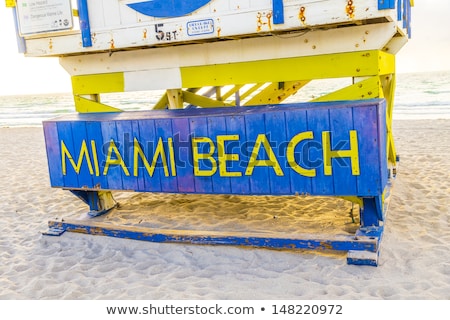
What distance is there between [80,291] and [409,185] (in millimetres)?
4299

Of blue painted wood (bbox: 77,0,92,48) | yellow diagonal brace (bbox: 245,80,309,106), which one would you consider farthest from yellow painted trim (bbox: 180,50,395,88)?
yellow diagonal brace (bbox: 245,80,309,106)

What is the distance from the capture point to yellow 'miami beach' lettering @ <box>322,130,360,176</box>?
3.61 meters

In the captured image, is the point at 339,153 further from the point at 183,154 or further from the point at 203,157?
the point at 183,154

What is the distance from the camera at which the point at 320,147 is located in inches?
146

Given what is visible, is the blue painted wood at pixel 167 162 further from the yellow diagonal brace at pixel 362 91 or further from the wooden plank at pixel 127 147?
the yellow diagonal brace at pixel 362 91

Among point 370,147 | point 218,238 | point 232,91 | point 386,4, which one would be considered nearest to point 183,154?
point 218,238

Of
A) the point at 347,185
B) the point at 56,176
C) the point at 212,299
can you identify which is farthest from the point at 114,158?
the point at 347,185

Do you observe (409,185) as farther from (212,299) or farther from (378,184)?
(212,299)

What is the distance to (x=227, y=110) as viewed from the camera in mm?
4207

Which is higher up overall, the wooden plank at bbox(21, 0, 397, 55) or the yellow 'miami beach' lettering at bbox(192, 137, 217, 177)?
the wooden plank at bbox(21, 0, 397, 55)

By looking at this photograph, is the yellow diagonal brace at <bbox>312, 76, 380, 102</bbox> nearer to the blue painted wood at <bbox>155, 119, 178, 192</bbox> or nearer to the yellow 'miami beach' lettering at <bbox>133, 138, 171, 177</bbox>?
the blue painted wood at <bbox>155, 119, 178, 192</bbox>

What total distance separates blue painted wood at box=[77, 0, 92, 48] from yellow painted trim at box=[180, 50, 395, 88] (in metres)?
0.96

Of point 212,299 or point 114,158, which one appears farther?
point 114,158

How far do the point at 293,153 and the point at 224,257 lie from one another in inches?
43.4
